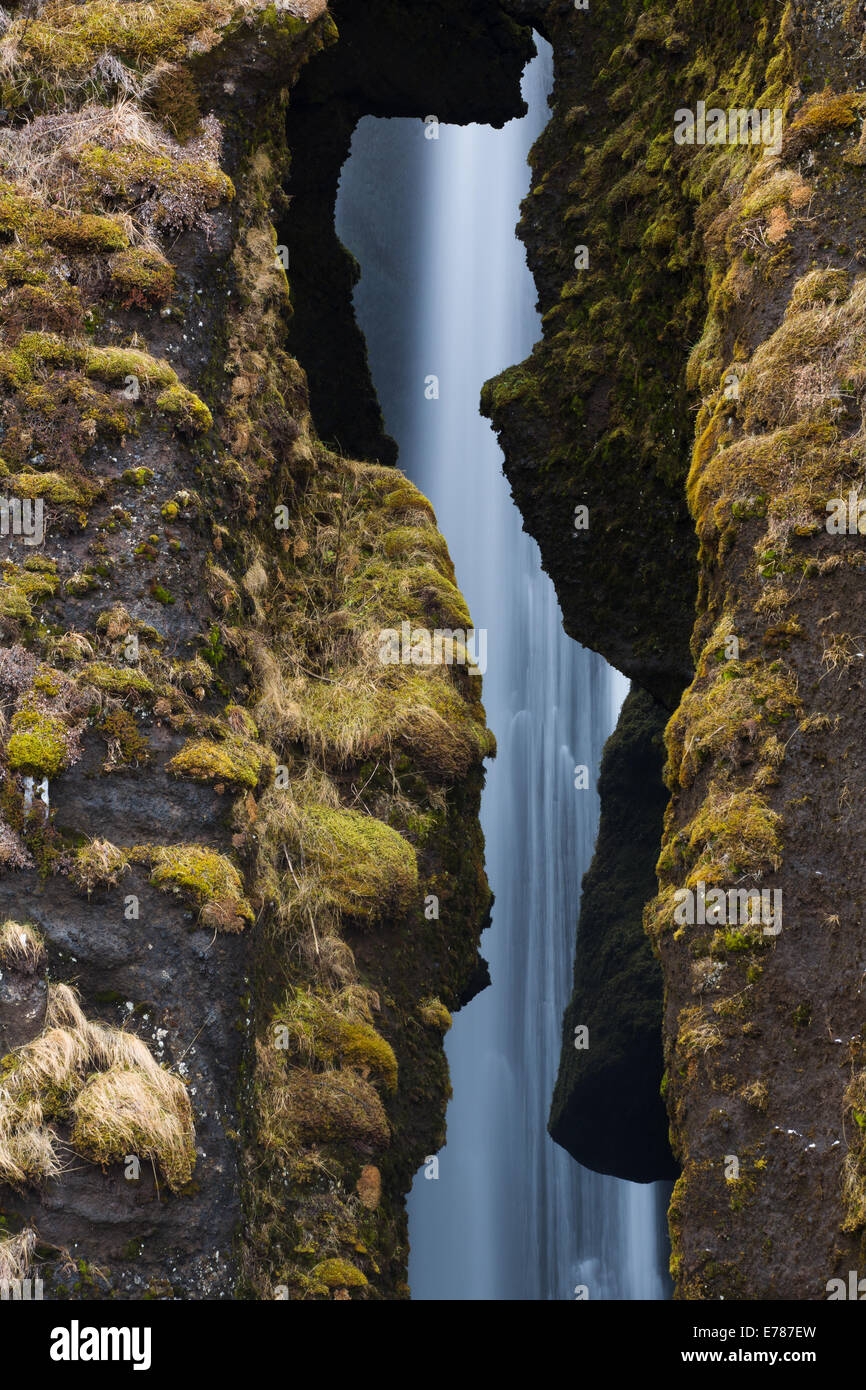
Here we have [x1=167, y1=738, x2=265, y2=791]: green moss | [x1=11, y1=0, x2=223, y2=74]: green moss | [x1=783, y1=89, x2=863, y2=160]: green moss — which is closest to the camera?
[x1=167, y1=738, x2=265, y2=791]: green moss

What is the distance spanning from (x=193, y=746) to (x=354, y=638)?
11.5 ft

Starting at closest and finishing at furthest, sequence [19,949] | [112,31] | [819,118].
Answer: [19,949] → [819,118] → [112,31]

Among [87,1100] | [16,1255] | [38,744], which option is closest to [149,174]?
[38,744]

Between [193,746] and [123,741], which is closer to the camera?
[123,741]

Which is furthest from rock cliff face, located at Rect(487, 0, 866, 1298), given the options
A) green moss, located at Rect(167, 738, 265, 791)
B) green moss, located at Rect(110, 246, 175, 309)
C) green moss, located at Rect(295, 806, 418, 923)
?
green moss, located at Rect(110, 246, 175, 309)

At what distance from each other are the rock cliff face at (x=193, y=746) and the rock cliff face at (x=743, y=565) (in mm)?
2093

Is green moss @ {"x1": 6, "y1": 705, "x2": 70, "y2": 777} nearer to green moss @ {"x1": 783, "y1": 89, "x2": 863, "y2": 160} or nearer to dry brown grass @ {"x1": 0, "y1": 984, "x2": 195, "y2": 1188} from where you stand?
dry brown grass @ {"x1": 0, "y1": 984, "x2": 195, "y2": 1188}

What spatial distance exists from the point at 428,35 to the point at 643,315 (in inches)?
228

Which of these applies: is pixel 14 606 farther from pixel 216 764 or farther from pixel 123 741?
pixel 216 764

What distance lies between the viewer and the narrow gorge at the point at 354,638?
5.90m

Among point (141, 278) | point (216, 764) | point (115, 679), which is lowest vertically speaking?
point (216, 764)

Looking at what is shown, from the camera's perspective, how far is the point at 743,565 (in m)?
7.02

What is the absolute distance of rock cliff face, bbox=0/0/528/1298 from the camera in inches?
233

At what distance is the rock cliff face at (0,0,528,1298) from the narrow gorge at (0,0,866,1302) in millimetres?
28
